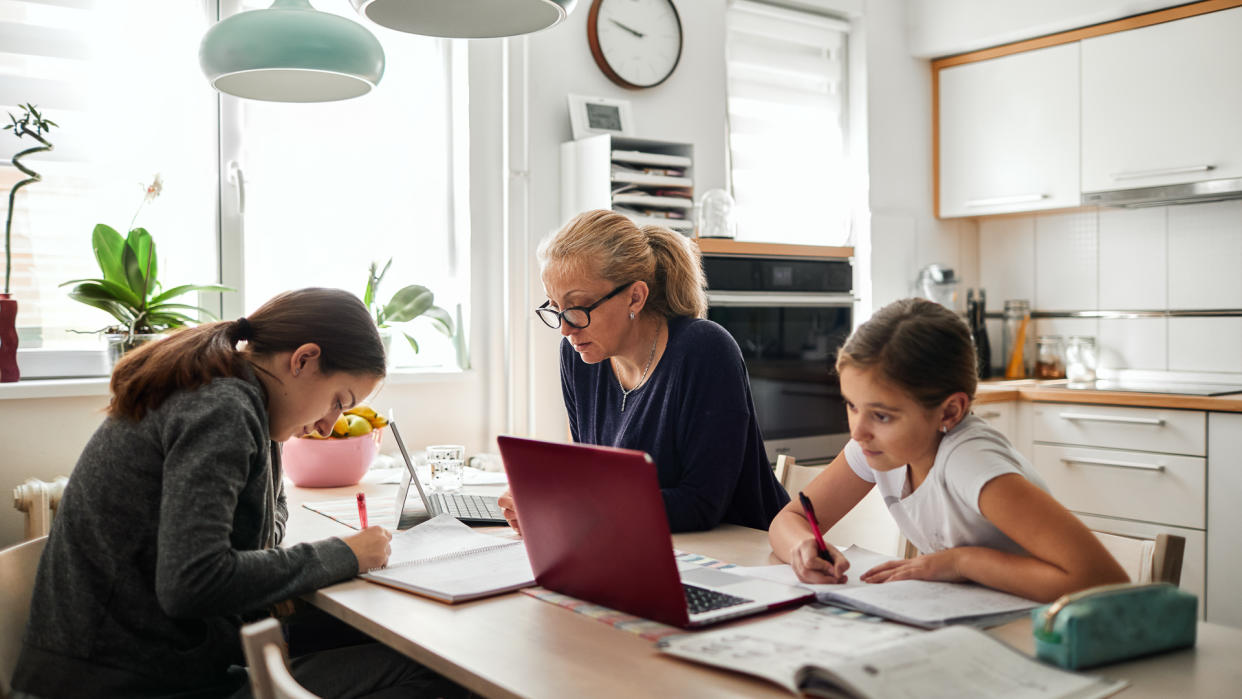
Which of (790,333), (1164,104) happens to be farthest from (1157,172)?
(790,333)

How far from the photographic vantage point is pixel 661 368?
1922 mm

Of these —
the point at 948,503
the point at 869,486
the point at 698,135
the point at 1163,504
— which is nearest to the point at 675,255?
the point at 869,486

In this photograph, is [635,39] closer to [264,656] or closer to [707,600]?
[707,600]

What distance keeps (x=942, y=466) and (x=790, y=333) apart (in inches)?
73.6

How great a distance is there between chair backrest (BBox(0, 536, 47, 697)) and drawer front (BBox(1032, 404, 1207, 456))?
308 cm

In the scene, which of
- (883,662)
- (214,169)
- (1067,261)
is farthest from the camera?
(1067,261)

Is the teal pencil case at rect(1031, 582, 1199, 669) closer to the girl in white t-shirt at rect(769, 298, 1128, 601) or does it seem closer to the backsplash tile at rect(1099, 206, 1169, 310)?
the girl in white t-shirt at rect(769, 298, 1128, 601)

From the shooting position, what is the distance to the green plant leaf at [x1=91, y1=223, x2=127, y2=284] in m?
2.38

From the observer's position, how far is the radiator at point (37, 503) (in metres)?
2.13

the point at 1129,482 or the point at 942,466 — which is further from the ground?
the point at 942,466

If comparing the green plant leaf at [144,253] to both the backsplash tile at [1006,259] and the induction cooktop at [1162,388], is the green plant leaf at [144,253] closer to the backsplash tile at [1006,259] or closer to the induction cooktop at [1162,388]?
the induction cooktop at [1162,388]

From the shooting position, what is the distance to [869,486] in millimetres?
1627

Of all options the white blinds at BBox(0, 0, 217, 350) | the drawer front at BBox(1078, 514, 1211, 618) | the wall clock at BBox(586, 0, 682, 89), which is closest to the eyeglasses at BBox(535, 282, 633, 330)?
the white blinds at BBox(0, 0, 217, 350)

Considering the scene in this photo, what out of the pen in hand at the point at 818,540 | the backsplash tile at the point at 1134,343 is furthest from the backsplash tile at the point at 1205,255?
the pen in hand at the point at 818,540
